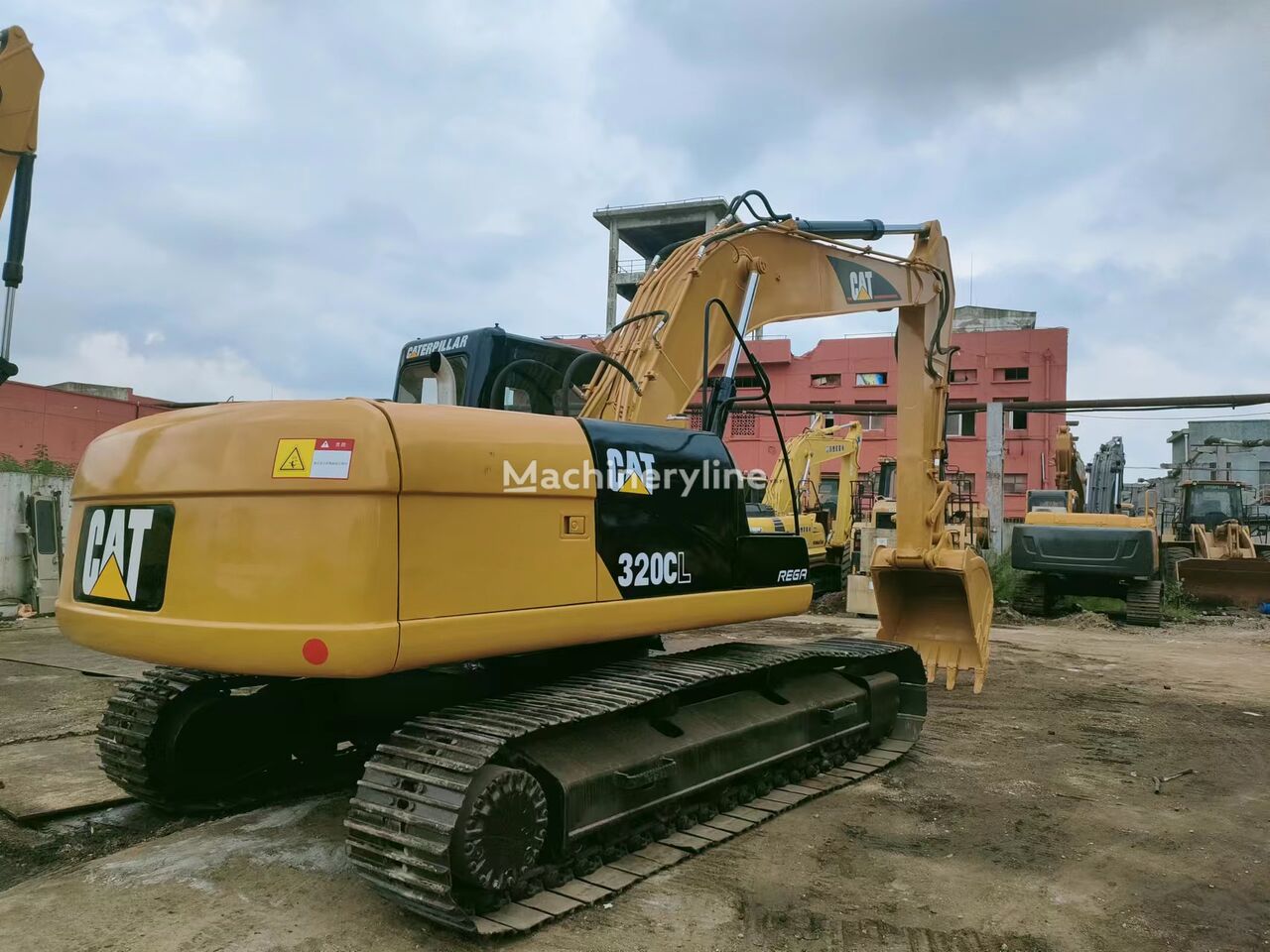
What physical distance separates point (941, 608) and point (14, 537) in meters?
12.2

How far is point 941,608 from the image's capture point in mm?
7453

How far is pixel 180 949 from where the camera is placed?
9.91 feet

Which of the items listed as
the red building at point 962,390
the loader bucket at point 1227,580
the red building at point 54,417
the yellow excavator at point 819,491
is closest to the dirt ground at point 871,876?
the loader bucket at point 1227,580

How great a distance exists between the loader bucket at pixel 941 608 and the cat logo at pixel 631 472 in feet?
12.0

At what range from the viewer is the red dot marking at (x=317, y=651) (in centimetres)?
300

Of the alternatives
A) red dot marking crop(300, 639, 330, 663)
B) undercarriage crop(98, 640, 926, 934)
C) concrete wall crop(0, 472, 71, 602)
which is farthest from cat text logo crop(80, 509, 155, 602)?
concrete wall crop(0, 472, 71, 602)

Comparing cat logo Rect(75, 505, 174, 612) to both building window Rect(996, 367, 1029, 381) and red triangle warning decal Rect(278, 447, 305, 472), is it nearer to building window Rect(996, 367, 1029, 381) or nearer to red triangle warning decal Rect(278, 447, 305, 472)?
red triangle warning decal Rect(278, 447, 305, 472)

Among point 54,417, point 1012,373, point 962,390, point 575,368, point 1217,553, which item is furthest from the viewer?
point 962,390

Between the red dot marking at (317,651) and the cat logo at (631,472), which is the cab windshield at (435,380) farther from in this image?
the red dot marking at (317,651)

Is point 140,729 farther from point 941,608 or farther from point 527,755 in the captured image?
point 941,608

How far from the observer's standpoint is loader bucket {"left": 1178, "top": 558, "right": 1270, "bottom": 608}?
14930 millimetres

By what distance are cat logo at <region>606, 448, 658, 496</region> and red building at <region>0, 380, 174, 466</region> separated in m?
23.9

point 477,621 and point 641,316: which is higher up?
point 641,316

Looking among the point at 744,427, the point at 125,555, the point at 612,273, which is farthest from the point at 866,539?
the point at 612,273
